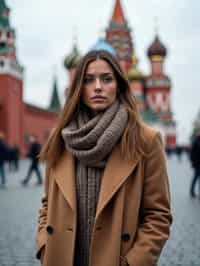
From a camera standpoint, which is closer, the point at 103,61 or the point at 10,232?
the point at 103,61

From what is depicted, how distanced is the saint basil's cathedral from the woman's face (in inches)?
943

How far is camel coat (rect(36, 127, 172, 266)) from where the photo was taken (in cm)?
200

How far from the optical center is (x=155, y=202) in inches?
82.6

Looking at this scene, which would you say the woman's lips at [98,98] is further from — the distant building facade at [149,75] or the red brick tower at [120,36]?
the red brick tower at [120,36]

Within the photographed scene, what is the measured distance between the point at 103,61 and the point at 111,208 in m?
0.71

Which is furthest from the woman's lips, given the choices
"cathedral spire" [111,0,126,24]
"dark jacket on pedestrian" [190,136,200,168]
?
"cathedral spire" [111,0,126,24]

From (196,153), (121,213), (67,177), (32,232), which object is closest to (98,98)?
(67,177)

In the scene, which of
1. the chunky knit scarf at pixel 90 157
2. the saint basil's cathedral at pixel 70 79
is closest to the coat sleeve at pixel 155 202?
the chunky knit scarf at pixel 90 157

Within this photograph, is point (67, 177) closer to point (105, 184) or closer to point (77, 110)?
point (105, 184)

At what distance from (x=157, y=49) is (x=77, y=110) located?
60362 millimetres

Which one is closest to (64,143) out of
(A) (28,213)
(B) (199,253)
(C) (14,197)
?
(B) (199,253)

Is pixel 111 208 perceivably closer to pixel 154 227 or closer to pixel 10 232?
pixel 154 227

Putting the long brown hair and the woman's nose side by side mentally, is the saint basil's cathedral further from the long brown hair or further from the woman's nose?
the woman's nose

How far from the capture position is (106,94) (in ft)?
7.10
